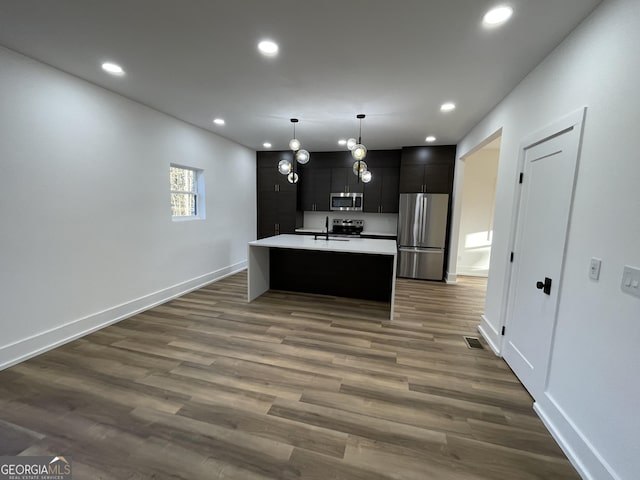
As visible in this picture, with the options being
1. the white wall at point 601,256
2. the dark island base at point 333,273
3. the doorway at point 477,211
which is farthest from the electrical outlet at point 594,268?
the doorway at point 477,211

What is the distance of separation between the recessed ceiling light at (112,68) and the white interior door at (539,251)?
380 cm

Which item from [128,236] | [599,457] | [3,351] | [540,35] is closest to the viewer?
[599,457]

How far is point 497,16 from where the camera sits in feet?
5.68

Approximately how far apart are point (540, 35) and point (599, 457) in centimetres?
267

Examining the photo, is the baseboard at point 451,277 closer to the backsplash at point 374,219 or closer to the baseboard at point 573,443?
the backsplash at point 374,219

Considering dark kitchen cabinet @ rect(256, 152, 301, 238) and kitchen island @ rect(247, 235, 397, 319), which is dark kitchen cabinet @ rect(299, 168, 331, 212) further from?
kitchen island @ rect(247, 235, 397, 319)

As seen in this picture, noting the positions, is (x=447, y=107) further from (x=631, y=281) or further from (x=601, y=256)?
(x=631, y=281)

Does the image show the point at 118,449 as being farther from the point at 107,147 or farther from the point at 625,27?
the point at 625,27

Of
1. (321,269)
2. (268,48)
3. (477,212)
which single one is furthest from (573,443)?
(477,212)

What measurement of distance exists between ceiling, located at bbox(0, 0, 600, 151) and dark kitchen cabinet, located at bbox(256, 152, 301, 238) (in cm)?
282

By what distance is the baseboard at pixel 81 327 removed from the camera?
94.0 inches

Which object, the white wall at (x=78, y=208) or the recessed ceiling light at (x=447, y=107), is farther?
the recessed ceiling light at (x=447, y=107)

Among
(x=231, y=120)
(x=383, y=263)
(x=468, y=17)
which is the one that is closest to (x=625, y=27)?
(x=468, y=17)

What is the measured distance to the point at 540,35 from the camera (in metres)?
1.91
